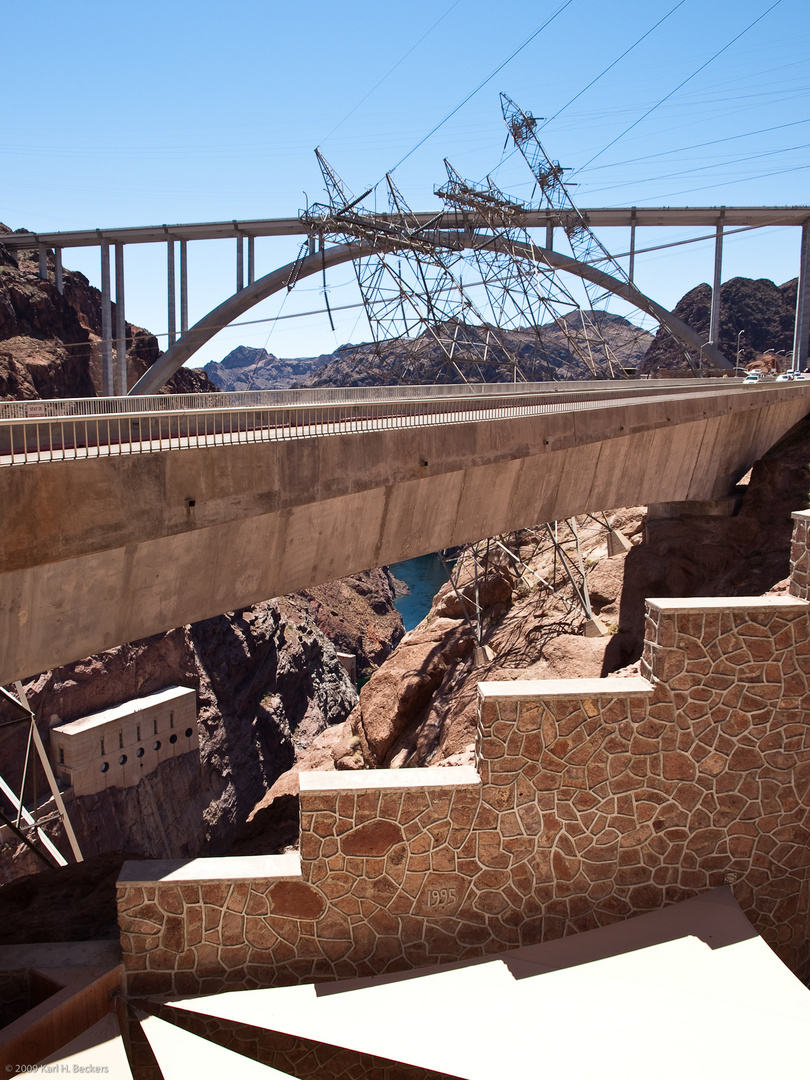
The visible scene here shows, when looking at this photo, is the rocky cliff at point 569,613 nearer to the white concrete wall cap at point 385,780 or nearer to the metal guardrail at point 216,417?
the metal guardrail at point 216,417

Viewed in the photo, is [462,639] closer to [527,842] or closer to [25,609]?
[527,842]

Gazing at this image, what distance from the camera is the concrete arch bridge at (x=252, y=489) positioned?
24.7ft

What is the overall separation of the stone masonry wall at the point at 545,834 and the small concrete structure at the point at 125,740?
2497 centimetres

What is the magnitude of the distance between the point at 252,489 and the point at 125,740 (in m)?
27.0

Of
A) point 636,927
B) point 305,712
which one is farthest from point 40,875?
point 305,712

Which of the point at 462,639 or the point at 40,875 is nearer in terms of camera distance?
the point at 40,875

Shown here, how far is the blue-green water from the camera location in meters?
75.1

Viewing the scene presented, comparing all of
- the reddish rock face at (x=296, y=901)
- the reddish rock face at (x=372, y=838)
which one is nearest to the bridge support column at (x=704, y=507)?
the reddish rock face at (x=372, y=838)

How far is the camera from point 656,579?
1783cm

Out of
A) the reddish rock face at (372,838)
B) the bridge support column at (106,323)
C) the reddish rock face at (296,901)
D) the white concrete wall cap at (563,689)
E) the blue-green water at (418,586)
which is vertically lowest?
the blue-green water at (418,586)

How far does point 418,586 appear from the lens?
281ft

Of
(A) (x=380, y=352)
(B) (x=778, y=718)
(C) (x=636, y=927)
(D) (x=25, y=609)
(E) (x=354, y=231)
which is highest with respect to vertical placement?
(E) (x=354, y=231)

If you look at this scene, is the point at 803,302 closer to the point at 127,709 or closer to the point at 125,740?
the point at 127,709

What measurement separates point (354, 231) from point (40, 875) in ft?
58.6
